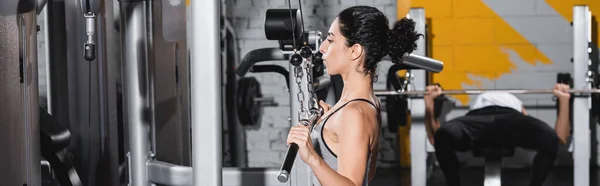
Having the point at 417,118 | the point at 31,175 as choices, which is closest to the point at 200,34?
the point at 31,175

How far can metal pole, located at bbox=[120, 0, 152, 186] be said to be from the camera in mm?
2381

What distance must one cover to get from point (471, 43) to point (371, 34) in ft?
12.5

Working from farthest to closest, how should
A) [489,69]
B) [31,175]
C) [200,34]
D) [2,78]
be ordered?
[489,69] < [31,175] < [2,78] < [200,34]

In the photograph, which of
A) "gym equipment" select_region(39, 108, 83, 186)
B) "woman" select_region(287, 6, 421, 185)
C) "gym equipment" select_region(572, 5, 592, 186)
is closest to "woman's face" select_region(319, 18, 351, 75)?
"woman" select_region(287, 6, 421, 185)

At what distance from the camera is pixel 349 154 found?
5.08ft

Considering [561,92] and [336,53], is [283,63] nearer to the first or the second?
[561,92]

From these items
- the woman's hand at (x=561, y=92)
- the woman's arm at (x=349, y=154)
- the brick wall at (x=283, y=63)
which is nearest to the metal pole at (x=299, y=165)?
the woman's arm at (x=349, y=154)

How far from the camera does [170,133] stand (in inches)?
108

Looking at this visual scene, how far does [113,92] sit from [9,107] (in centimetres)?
154

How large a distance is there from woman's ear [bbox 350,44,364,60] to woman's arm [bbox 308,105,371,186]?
12 centimetres

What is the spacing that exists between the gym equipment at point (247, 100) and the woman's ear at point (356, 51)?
3289 mm

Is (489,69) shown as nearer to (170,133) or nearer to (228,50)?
(228,50)

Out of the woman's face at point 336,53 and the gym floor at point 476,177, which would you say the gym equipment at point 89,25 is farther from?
the gym floor at point 476,177

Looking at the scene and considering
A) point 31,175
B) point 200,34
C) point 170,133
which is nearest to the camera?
point 200,34
